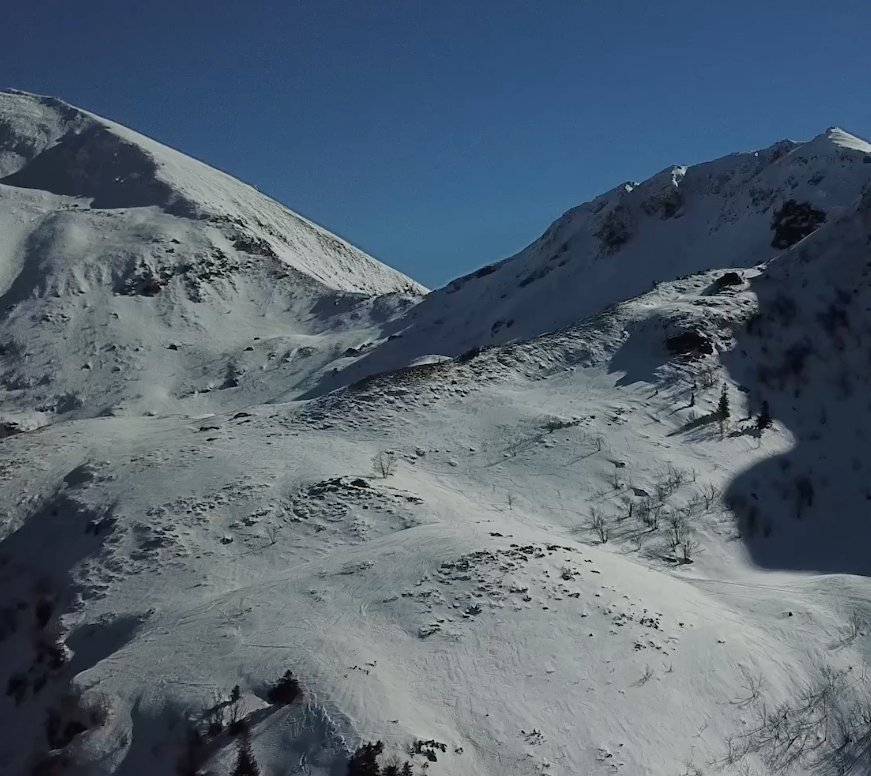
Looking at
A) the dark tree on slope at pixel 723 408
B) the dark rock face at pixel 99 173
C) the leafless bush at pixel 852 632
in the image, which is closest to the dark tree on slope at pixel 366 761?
the leafless bush at pixel 852 632

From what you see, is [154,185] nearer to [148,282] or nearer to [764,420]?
[148,282]

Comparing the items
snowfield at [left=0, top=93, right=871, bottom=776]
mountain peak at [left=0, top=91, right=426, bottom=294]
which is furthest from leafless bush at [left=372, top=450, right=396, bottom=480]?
mountain peak at [left=0, top=91, right=426, bottom=294]

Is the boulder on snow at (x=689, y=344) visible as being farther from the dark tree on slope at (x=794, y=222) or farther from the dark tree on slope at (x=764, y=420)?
the dark tree on slope at (x=794, y=222)

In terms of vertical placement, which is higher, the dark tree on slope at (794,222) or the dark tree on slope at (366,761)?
the dark tree on slope at (794,222)

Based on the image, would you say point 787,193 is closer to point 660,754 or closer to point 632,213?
point 632,213

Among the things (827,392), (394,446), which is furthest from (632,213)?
(394,446)

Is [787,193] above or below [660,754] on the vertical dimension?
above
